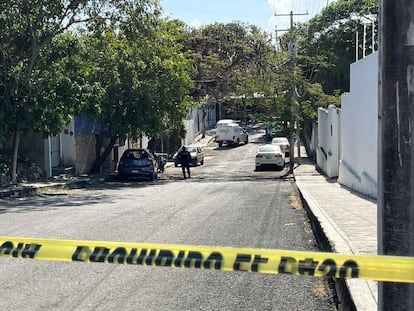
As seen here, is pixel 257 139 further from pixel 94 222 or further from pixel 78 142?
pixel 94 222

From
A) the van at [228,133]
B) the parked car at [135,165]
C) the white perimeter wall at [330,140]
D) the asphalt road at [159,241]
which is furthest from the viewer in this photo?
the van at [228,133]

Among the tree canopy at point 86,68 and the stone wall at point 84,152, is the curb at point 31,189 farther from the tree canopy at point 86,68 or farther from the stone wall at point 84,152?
the stone wall at point 84,152

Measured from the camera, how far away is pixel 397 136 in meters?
3.71

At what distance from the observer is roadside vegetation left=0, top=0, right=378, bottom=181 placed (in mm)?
23109

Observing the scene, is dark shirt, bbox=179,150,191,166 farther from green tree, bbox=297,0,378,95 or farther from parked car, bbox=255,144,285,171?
green tree, bbox=297,0,378,95

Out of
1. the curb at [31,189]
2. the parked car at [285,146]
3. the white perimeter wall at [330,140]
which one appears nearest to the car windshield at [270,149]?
the white perimeter wall at [330,140]

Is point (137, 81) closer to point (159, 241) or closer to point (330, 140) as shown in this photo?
point (330, 140)

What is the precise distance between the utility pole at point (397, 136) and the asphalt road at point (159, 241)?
2.70 meters

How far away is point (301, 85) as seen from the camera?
35094 mm

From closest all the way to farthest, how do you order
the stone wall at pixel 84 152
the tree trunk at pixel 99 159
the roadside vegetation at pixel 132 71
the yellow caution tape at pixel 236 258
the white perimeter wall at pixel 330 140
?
the yellow caution tape at pixel 236 258
the roadside vegetation at pixel 132 71
the white perimeter wall at pixel 330 140
the stone wall at pixel 84 152
the tree trunk at pixel 99 159

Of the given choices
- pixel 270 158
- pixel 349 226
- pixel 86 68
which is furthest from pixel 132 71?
pixel 349 226

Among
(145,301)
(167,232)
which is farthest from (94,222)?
(145,301)

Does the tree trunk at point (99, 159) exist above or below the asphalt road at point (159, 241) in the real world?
above

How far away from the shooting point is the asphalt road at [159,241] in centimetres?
656
